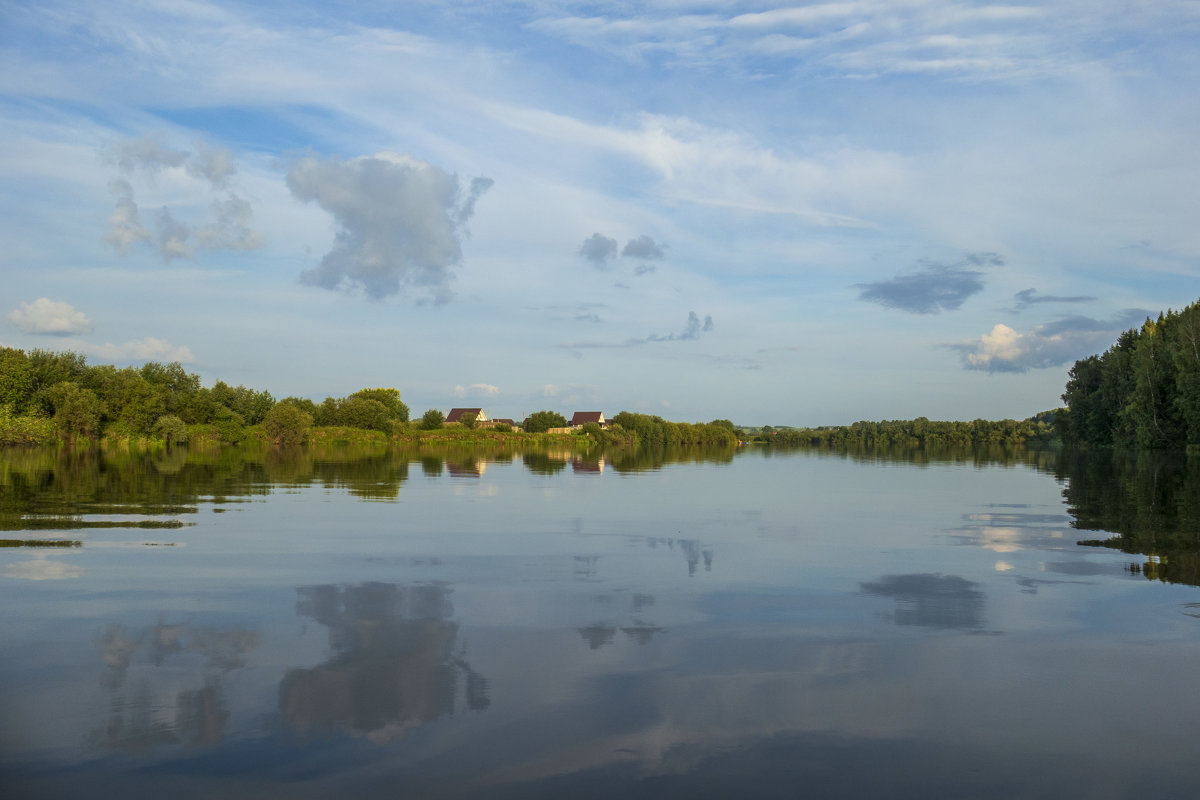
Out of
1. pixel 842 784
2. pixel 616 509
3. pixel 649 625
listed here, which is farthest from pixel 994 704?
pixel 616 509

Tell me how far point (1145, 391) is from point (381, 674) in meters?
80.8

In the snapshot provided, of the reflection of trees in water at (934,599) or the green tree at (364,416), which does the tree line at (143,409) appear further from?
the reflection of trees in water at (934,599)

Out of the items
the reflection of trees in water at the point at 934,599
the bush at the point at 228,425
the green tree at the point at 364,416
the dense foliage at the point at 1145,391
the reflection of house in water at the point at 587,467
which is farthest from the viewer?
the green tree at the point at 364,416

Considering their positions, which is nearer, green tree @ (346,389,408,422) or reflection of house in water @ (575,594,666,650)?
reflection of house in water @ (575,594,666,650)

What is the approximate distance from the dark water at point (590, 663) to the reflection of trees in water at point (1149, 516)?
23cm

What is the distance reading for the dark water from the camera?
560 cm

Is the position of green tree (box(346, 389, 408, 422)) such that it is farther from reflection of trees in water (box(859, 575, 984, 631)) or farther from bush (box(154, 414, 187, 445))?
reflection of trees in water (box(859, 575, 984, 631))

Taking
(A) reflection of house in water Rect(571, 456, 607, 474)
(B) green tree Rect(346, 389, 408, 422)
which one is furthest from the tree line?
(A) reflection of house in water Rect(571, 456, 607, 474)

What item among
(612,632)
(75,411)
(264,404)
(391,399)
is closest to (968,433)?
(391,399)

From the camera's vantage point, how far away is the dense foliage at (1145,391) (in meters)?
62.8

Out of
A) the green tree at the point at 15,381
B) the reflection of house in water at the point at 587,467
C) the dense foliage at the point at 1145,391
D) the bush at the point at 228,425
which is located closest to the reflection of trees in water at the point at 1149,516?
the reflection of house in water at the point at 587,467

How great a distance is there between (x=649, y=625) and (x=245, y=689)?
4.61 metres

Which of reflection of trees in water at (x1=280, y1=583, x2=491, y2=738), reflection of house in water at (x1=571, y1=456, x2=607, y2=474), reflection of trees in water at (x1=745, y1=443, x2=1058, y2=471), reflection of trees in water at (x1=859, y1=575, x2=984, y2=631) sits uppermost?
reflection of trees in water at (x1=745, y1=443, x2=1058, y2=471)

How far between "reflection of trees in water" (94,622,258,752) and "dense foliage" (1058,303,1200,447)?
73.7m
